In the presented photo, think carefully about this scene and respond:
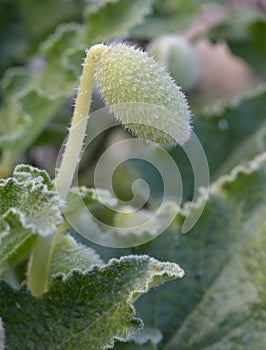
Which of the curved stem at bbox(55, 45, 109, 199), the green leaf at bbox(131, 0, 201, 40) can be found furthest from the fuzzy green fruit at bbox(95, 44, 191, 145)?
the green leaf at bbox(131, 0, 201, 40)

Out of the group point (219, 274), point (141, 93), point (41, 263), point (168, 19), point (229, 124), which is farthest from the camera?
point (168, 19)

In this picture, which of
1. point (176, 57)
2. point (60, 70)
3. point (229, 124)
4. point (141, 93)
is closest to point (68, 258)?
point (141, 93)

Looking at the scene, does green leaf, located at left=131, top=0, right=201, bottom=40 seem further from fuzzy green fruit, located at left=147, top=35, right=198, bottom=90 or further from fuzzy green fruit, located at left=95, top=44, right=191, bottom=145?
fuzzy green fruit, located at left=95, top=44, right=191, bottom=145

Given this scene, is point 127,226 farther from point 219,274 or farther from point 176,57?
point 176,57

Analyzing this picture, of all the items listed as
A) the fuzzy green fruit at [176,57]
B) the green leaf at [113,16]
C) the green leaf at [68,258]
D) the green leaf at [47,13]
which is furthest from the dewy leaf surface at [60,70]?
the green leaf at [47,13]

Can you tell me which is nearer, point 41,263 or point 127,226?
point 41,263

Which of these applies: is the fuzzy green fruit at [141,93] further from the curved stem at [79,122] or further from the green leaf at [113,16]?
the green leaf at [113,16]
